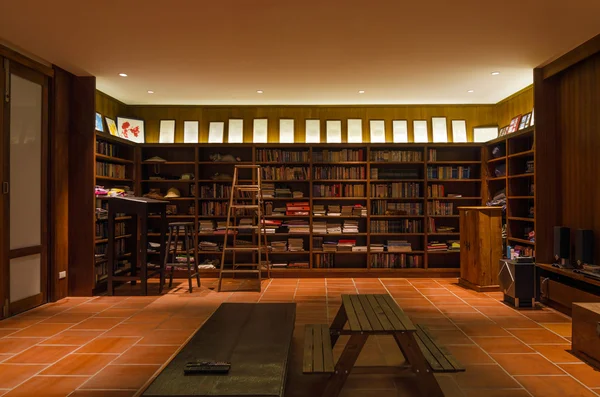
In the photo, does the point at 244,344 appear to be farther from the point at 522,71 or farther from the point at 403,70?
the point at 522,71

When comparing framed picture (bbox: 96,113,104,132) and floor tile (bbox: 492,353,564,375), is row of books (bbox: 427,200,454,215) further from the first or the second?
framed picture (bbox: 96,113,104,132)

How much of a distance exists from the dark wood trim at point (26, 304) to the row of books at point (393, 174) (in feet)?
17.6

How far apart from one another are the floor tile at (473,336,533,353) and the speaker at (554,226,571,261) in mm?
1709

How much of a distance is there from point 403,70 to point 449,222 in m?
3.35

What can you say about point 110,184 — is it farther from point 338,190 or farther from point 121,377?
point 121,377

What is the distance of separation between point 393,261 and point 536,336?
3.68m

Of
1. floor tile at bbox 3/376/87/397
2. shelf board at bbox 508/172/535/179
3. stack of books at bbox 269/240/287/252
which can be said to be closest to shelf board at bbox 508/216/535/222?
shelf board at bbox 508/172/535/179

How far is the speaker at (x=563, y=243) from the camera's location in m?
5.38

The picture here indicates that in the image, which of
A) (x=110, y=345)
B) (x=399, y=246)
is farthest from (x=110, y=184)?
(x=399, y=246)

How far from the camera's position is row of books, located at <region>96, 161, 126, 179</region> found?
264 inches

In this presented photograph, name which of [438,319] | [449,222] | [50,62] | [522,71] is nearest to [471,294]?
[438,319]

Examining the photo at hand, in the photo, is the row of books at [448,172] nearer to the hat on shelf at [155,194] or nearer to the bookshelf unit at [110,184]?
the hat on shelf at [155,194]

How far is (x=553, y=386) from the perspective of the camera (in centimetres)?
312

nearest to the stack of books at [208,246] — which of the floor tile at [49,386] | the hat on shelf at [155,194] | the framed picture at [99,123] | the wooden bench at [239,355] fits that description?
the hat on shelf at [155,194]
